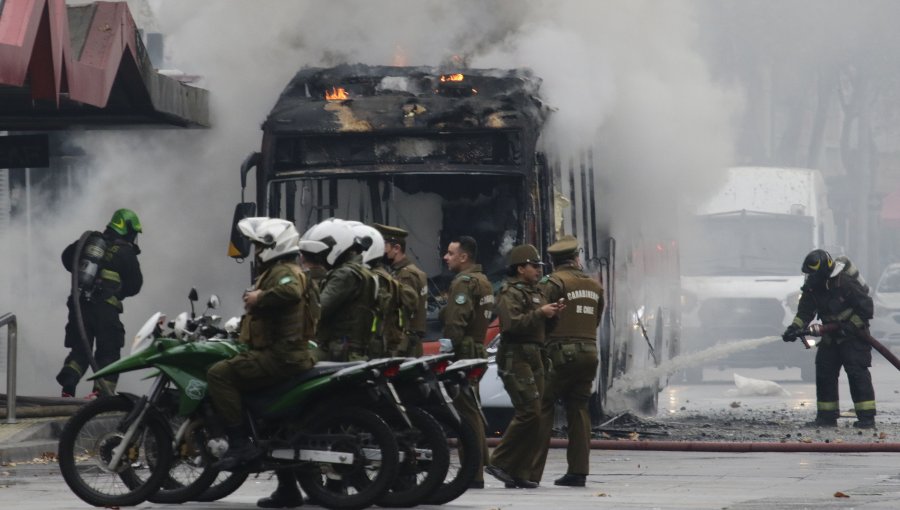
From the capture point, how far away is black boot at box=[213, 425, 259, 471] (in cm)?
914

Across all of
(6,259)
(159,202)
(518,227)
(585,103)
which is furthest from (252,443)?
A: (6,259)

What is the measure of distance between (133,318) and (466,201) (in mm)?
4970

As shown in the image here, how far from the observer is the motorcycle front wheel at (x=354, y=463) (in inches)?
356

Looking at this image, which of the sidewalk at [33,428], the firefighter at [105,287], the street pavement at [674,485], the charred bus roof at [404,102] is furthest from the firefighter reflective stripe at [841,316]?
the sidewalk at [33,428]

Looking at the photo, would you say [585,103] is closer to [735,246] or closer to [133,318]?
[133,318]

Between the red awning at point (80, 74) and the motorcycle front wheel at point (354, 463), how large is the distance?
462cm

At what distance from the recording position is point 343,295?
9.65 m

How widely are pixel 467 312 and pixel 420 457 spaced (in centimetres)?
208

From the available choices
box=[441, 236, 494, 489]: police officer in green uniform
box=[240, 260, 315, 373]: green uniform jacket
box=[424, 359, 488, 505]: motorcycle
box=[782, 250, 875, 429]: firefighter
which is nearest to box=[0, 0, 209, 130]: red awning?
box=[441, 236, 494, 489]: police officer in green uniform

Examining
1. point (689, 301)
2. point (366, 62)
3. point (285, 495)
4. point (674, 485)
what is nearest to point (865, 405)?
point (366, 62)

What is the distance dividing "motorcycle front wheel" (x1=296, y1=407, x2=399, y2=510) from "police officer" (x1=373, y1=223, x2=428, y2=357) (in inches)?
59.8

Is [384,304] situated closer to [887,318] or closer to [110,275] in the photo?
[110,275]

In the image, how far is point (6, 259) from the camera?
20.6 metres

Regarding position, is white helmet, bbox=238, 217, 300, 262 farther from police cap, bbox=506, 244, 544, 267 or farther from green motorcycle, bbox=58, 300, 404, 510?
police cap, bbox=506, 244, 544, 267
